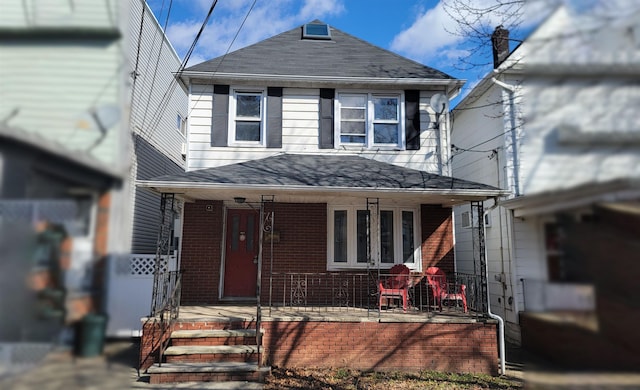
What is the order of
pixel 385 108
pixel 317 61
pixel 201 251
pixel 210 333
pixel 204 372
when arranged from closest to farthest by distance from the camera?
pixel 204 372, pixel 210 333, pixel 201 251, pixel 385 108, pixel 317 61

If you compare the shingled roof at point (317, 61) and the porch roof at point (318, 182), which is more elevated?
the shingled roof at point (317, 61)

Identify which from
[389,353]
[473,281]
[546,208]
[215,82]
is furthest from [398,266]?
[546,208]

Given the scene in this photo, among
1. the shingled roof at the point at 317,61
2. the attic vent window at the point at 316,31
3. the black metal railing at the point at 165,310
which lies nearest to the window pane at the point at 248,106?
the shingled roof at the point at 317,61

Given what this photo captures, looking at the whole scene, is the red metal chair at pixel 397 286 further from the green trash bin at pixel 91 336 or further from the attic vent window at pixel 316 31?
the attic vent window at pixel 316 31

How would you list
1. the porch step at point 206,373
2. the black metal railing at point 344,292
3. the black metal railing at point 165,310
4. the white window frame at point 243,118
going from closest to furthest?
the porch step at point 206,373 < the black metal railing at point 165,310 < the black metal railing at point 344,292 < the white window frame at point 243,118

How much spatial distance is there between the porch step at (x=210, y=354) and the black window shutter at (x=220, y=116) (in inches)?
178

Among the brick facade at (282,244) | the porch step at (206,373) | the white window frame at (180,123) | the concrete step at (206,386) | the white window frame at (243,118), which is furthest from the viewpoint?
the white window frame at (180,123)

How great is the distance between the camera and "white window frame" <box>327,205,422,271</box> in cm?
820

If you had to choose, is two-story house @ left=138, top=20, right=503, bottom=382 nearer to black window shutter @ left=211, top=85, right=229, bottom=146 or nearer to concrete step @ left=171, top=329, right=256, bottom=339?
black window shutter @ left=211, top=85, right=229, bottom=146

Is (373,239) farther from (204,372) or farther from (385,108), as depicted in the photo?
(204,372)

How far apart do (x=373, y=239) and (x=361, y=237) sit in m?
0.28

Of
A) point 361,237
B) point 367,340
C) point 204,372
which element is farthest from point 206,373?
point 361,237

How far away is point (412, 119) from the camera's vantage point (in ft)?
28.3

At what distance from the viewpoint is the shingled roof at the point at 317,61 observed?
8578 mm
